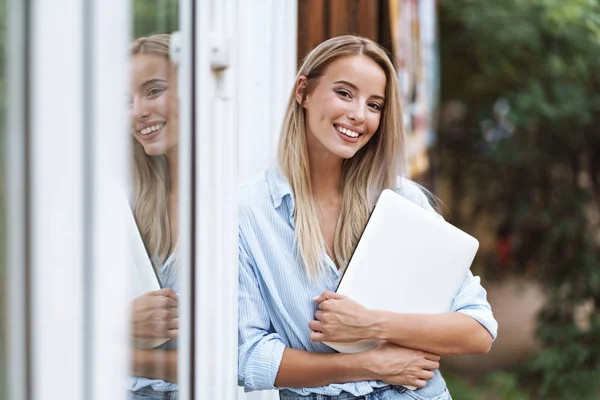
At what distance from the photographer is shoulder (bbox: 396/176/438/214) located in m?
1.49

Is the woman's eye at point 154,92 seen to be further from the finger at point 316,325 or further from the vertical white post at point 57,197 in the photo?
the finger at point 316,325

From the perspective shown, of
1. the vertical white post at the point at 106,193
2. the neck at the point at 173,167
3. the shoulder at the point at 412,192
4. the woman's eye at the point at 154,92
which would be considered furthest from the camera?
the shoulder at the point at 412,192

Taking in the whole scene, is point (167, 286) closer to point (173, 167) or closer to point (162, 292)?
point (162, 292)

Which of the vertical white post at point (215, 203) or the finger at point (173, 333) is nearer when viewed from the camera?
the finger at point (173, 333)

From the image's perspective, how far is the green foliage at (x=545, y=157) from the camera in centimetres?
562

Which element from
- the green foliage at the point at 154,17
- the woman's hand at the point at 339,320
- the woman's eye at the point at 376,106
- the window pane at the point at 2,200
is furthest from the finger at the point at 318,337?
the window pane at the point at 2,200

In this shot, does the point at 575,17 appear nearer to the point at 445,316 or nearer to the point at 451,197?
the point at 451,197

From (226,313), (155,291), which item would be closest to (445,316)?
(226,313)

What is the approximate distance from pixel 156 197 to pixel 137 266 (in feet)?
0.44

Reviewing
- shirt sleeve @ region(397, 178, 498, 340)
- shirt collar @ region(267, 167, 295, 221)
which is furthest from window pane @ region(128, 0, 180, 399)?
shirt sleeve @ region(397, 178, 498, 340)

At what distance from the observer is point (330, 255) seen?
143 cm

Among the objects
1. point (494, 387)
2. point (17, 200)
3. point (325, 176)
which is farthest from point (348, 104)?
point (494, 387)

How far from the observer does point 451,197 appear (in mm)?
7180

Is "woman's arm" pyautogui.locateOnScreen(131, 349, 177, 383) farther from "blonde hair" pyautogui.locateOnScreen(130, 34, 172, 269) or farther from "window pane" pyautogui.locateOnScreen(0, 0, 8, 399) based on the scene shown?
"window pane" pyautogui.locateOnScreen(0, 0, 8, 399)
